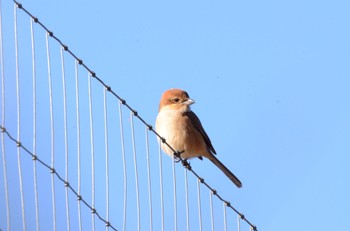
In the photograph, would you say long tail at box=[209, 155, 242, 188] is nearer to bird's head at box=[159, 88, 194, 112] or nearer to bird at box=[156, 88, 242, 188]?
bird at box=[156, 88, 242, 188]

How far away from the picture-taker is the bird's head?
26.9ft

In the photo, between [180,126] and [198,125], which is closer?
[180,126]

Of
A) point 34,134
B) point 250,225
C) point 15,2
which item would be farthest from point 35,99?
point 250,225

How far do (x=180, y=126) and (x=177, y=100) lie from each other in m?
0.30

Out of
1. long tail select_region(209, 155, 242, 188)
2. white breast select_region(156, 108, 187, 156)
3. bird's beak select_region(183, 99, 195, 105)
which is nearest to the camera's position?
white breast select_region(156, 108, 187, 156)

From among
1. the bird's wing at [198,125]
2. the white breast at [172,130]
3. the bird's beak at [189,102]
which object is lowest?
the white breast at [172,130]

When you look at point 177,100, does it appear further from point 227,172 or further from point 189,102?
point 227,172

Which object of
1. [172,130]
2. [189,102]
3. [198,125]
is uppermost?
[189,102]

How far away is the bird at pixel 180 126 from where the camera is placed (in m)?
8.05

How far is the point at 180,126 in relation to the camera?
8.09 m

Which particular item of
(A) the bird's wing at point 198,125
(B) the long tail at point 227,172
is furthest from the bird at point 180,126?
(B) the long tail at point 227,172

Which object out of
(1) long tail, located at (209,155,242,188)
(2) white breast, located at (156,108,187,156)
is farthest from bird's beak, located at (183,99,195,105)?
(1) long tail, located at (209,155,242,188)

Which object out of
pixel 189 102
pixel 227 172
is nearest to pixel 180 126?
pixel 189 102

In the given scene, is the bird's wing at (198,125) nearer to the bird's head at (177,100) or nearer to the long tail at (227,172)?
the bird's head at (177,100)
